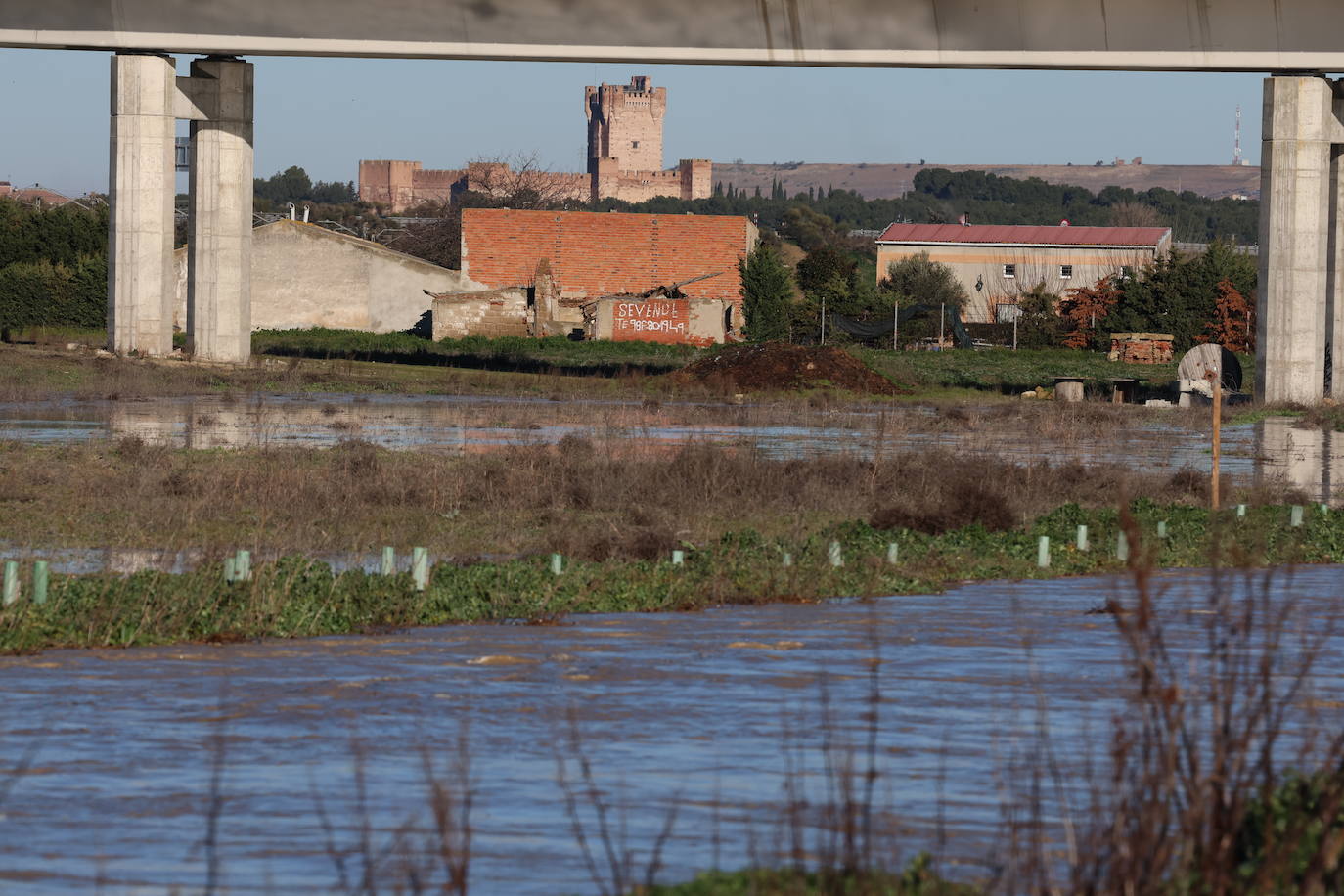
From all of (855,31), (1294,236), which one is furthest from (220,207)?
(1294,236)

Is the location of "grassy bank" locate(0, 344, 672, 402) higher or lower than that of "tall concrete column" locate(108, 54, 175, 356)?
lower

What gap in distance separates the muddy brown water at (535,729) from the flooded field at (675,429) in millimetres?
12246

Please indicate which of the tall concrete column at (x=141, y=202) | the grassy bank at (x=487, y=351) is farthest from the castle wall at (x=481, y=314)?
the tall concrete column at (x=141, y=202)

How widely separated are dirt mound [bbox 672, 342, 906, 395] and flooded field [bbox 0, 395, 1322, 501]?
6.73 m

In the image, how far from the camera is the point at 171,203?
134 ft

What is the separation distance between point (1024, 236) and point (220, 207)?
261 feet

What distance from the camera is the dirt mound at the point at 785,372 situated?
4628 cm

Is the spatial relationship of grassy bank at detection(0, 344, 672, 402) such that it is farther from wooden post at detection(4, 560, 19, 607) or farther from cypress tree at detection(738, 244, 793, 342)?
wooden post at detection(4, 560, 19, 607)

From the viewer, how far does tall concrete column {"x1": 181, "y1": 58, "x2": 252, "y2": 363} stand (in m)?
42.0

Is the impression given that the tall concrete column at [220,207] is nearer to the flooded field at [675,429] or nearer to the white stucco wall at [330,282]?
the flooded field at [675,429]

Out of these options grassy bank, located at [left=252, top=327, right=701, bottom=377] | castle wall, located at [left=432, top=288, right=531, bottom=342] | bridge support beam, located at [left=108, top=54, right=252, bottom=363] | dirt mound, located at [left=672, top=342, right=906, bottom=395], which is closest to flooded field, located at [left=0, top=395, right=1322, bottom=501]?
bridge support beam, located at [left=108, top=54, right=252, bottom=363]

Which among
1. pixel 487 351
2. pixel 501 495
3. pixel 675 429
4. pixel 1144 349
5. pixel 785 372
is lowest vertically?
pixel 501 495

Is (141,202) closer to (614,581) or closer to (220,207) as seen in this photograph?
(220,207)

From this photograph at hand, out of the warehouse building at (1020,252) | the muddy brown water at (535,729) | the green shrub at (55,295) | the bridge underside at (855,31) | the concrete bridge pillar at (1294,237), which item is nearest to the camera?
the muddy brown water at (535,729)
